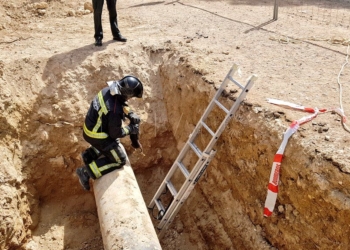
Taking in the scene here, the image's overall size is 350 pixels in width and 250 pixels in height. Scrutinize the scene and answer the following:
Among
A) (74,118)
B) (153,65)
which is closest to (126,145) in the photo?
(74,118)

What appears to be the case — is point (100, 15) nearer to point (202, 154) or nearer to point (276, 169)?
point (202, 154)

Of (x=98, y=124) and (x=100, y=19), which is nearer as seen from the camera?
(x=98, y=124)

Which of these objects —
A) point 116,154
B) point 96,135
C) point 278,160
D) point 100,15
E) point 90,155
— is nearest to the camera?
point 278,160

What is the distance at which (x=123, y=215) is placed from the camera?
462cm

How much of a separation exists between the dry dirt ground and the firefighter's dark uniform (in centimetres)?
156

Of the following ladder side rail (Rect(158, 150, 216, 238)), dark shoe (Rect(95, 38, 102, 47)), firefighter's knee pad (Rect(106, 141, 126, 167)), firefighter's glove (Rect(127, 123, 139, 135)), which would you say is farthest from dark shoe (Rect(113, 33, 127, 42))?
ladder side rail (Rect(158, 150, 216, 238))

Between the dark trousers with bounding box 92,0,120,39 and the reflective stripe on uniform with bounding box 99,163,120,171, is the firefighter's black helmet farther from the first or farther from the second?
the dark trousers with bounding box 92,0,120,39

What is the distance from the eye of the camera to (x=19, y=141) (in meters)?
6.41

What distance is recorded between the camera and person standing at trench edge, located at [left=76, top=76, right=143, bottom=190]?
488cm

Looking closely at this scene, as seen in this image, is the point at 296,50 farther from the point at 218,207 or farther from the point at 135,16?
the point at 135,16

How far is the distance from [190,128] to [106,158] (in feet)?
6.04

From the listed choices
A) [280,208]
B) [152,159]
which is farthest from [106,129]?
[280,208]

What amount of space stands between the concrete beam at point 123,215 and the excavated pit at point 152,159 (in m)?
1.49

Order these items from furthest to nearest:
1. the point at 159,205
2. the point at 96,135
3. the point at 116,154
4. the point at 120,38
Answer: the point at 120,38
the point at 159,205
the point at 116,154
the point at 96,135
